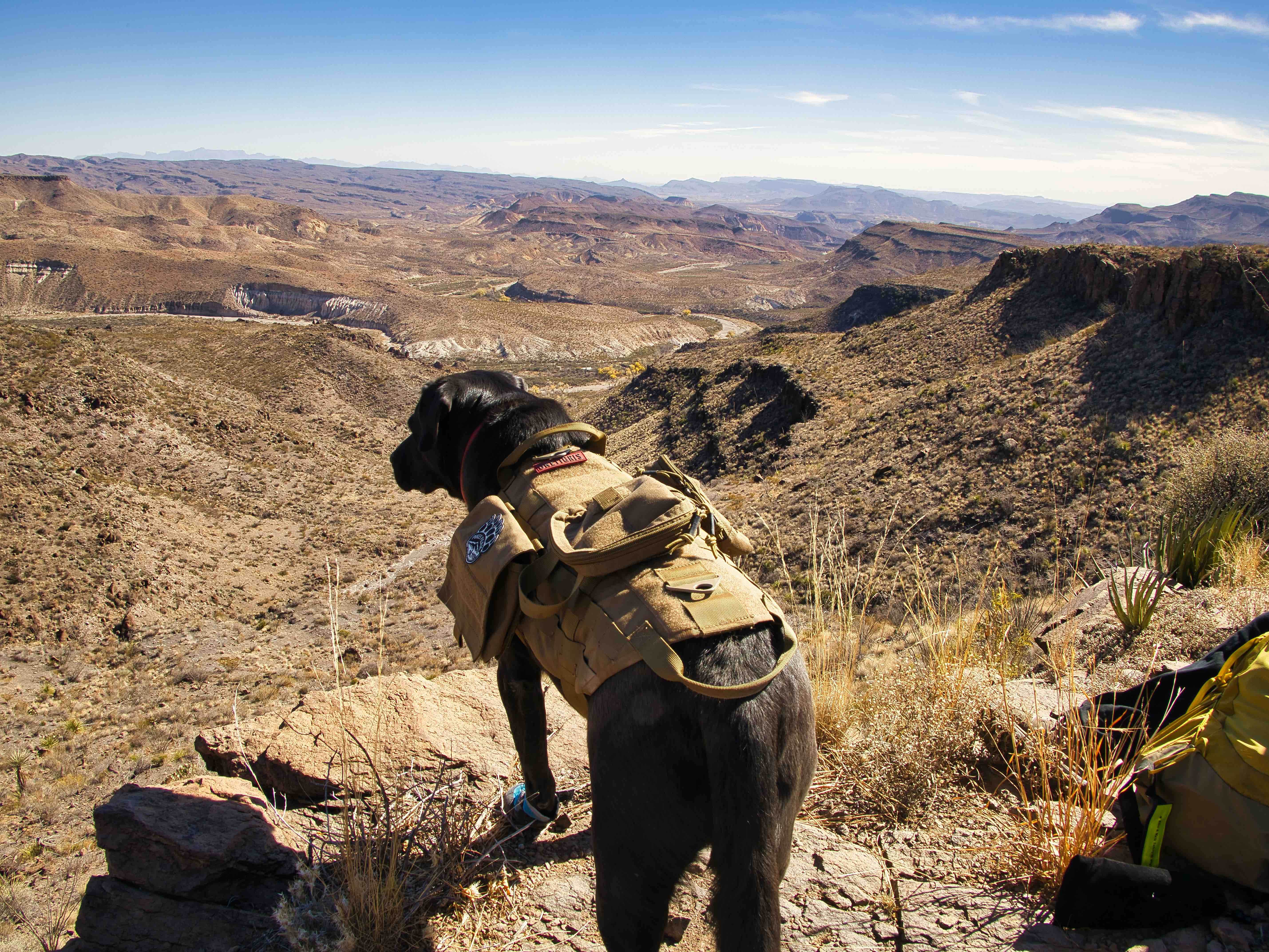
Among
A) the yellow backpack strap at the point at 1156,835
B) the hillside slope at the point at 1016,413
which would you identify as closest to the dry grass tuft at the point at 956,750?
the yellow backpack strap at the point at 1156,835

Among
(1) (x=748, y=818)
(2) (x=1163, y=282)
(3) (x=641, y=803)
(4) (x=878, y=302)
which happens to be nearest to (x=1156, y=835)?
(1) (x=748, y=818)

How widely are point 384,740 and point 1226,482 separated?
9.04 metres

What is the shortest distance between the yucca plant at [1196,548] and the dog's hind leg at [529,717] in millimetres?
5179

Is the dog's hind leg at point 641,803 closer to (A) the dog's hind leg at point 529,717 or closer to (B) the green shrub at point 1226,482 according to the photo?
(A) the dog's hind leg at point 529,717

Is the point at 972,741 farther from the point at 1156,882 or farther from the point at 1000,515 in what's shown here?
the point at 1000,515

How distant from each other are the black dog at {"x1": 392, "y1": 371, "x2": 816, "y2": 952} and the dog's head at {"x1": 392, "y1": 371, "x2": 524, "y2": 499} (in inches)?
68.5

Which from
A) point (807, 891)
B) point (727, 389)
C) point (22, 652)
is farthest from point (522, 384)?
point (727, 389)

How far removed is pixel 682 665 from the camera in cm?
188

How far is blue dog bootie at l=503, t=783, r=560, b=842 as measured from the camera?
116 inches

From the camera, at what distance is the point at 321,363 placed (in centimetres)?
4653

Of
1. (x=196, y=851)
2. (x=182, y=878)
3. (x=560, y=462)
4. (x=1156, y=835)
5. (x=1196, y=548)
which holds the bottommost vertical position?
(x=182, y=878)

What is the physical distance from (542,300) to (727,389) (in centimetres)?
9210

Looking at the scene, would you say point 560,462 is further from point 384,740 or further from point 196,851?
point 196,851

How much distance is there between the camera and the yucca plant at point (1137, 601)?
4609 millimetres
